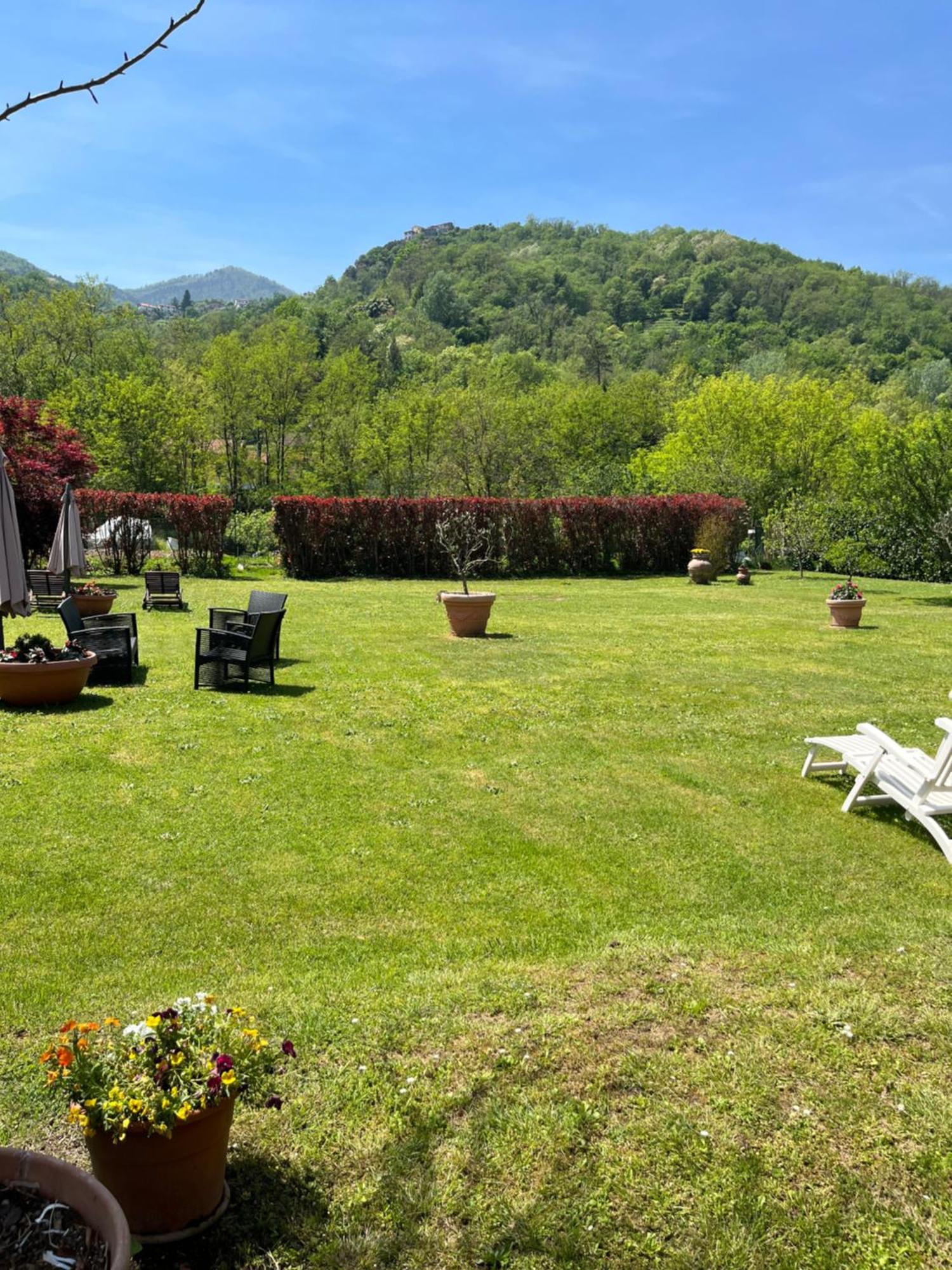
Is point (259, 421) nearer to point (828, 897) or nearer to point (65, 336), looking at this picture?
point (65, 336)

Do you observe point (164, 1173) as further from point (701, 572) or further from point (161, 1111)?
point (701, 572)

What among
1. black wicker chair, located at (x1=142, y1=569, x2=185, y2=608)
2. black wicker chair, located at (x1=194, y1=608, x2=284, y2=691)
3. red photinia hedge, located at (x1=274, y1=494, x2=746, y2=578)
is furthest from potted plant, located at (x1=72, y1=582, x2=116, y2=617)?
red photinia hedge, located at (x1=274, y1=494, x2=746, y2=578)

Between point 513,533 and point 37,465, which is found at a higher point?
point 37,465

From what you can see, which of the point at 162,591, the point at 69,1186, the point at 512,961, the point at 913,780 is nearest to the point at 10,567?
the point at 512,961

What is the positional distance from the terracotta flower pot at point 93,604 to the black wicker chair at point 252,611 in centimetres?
340

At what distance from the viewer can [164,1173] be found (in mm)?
2002

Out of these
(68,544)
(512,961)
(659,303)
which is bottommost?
(512,961)

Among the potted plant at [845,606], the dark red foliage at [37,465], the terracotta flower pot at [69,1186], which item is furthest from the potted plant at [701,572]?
the terracotta flower pot at [69,1186]

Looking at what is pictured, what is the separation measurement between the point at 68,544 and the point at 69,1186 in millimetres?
11515

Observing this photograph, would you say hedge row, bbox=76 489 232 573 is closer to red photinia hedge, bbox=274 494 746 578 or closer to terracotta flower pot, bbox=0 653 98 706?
red photinia hedge, bbox=274 494 746 578

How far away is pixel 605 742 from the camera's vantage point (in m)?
6.70

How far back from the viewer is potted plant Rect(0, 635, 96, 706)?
690 centimetres

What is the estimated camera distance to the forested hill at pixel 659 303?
65.9m

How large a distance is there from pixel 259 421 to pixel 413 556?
25.7 m
